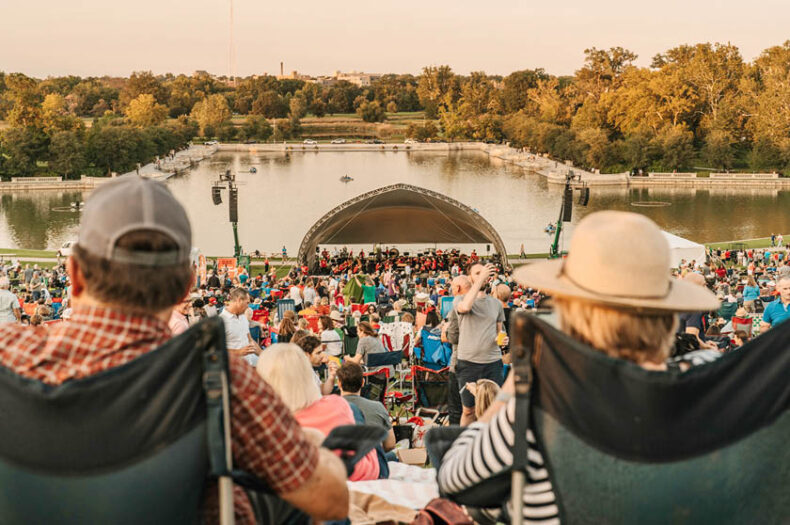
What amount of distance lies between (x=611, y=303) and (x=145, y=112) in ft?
360

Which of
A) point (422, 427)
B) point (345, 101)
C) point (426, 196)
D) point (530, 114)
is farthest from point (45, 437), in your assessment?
point (345, 101)

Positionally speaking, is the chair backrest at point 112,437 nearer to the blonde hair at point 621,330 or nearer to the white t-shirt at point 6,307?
the blonde hair at point 621,330

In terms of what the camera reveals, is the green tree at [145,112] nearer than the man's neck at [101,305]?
No

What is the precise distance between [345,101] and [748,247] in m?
120

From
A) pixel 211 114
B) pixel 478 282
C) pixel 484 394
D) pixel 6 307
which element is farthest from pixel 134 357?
pixel 211 114

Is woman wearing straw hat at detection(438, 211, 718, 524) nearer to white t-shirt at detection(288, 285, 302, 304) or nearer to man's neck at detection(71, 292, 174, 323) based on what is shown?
man's neck at detection(71, 292, 174, 323)

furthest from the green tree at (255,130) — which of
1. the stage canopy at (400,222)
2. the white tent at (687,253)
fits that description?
the white tent at (687,253)

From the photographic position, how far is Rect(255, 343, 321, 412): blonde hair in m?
2.66

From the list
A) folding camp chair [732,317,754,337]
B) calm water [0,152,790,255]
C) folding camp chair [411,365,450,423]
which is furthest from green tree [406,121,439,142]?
folding camp chair [411,365,450,423]

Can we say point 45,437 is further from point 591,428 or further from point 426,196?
point 426,196

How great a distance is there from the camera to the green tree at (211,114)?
108750mm

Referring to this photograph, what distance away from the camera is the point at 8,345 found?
1.43 metres

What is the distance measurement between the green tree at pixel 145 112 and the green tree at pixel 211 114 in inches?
221

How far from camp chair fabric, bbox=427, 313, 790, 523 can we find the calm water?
3179 cm
